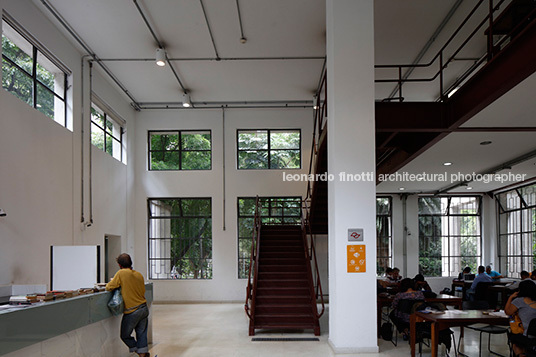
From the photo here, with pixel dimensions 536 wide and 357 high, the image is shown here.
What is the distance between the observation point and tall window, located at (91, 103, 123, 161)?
11.8 meters

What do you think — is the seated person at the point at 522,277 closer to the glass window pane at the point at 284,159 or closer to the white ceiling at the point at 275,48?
the white ceiling at the point at 275,48

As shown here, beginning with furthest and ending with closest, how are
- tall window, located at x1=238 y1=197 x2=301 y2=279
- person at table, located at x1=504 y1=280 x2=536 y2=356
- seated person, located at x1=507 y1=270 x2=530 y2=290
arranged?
tall window, located at x1=238 y1=197 x2=301 y2=279 → seated person, located at x1=507 y1=270 x2=530 y2=290 → person at table, located at x1=504 y1=280 x2=536 y2=356

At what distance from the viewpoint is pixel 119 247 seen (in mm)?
13281

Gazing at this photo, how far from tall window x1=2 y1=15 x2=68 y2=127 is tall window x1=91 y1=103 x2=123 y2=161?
1.68 m

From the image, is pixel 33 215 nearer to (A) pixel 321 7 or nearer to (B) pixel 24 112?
(B) pixel 24 112

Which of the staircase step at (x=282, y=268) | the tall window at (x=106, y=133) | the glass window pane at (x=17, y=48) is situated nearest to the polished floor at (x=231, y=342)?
the staircase step at (x=282, y=268)

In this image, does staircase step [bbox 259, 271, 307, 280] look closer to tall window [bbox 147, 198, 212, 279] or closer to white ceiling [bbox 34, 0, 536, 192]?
white ceiling [bbox 34, 0, 536, 192]

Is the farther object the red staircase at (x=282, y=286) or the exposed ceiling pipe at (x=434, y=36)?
the red staircase at (x=282, y=286)

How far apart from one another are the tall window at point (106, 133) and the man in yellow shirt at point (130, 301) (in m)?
5.97

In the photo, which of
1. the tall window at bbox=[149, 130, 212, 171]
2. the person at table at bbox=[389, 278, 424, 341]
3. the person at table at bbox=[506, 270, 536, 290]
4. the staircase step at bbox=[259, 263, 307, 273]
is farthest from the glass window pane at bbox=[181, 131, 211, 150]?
the person at table at bbox=[506, 270, 536, 290]

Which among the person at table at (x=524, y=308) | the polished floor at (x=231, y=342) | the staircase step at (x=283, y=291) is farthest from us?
the staircase step at (x=283, y=291)

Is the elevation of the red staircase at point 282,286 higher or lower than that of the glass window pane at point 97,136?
lower

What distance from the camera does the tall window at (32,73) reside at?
802 cm

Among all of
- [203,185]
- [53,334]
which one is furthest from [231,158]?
[53,334]
